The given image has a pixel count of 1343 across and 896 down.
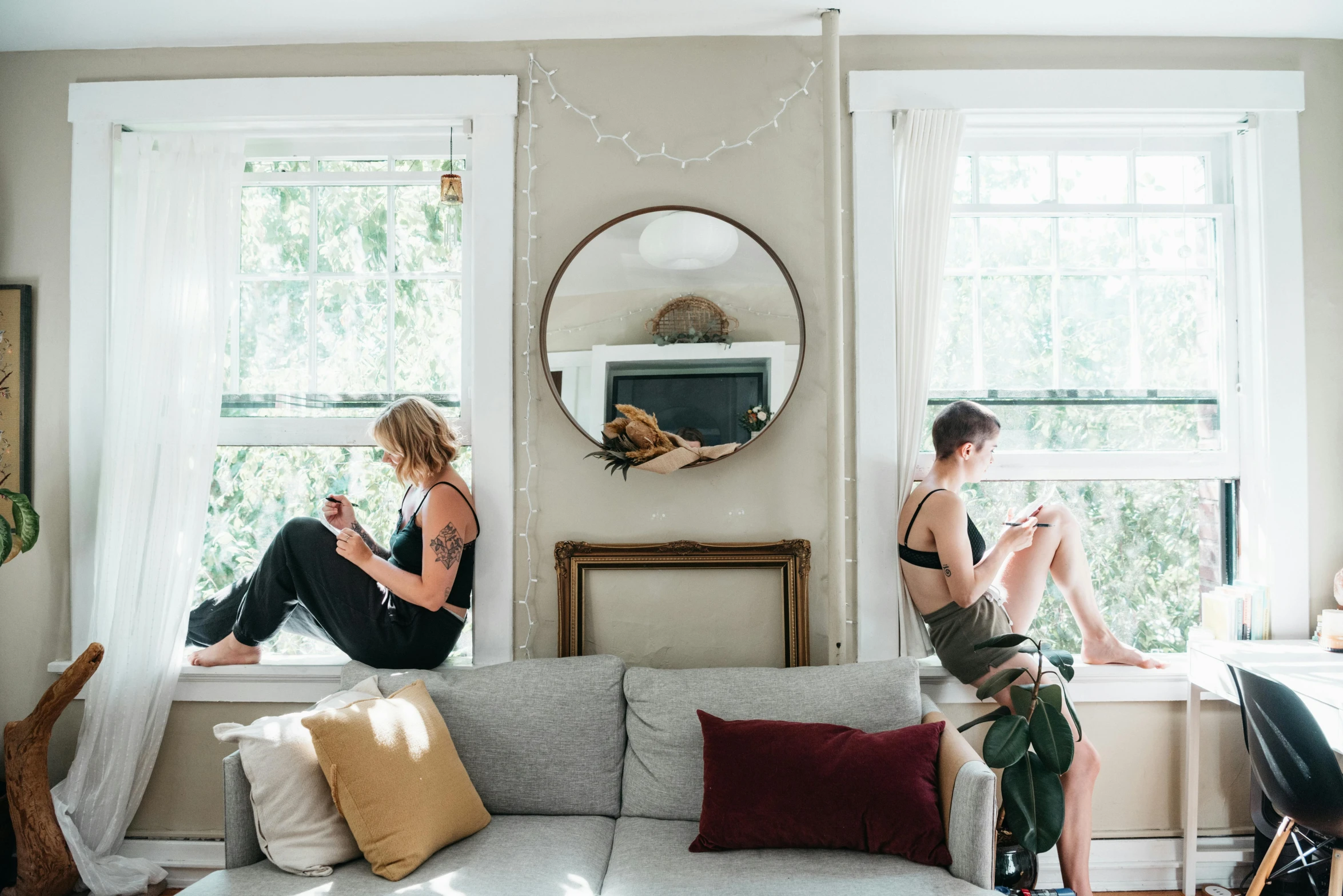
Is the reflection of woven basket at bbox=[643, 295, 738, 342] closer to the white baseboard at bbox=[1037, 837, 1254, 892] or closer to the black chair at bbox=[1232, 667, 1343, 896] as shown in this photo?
the black chair at bbox=[1232, 667, 1343, 896]

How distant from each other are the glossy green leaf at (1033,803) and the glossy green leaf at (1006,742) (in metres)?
0.04

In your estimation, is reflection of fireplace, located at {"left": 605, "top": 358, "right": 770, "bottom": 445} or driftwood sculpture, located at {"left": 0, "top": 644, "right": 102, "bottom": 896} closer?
driftwood sculpture, located at {"left": 0, "top": 644, "right": 102, "bottom": 896}

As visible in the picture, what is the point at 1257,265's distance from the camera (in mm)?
2648

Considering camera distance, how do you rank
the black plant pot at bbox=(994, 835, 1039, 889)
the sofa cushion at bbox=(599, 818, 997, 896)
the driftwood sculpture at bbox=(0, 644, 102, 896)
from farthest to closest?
the driftwood sculpture at bbox=(0, 644, 102, 896) → the black plant pot at bbox=(994, 835, 1039, 889) → the sofa cushion at bbox=(599, 818, 997, 896)

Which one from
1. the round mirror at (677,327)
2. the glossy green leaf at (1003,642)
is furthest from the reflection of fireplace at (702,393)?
the glossy green leaf at (1003,642)

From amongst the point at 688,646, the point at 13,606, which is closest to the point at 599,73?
the point at 688,646

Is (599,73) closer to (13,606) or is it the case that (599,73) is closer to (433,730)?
(433,730)

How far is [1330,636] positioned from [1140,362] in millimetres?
1005

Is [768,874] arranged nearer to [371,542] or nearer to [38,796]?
[371,542]

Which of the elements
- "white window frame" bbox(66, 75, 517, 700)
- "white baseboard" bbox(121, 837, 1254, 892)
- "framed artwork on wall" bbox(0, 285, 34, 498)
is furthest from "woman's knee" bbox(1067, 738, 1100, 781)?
"framed artwork on wall" bbox(0, 285, 34, 498)

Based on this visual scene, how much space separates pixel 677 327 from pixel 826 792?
142 centimetres

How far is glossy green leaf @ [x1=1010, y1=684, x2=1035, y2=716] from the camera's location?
6.68ft

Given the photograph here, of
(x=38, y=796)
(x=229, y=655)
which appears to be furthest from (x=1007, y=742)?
(x=38, y=796)

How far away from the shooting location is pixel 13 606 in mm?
2664
